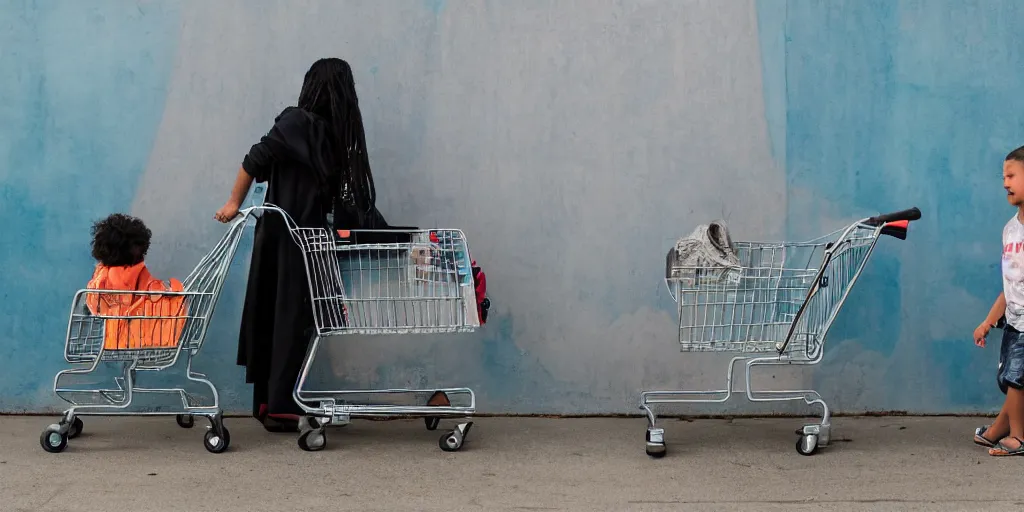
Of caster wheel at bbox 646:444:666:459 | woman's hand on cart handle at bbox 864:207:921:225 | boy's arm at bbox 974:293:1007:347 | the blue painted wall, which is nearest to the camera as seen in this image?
woman's hand on cart handle at bbox 864:207:921:225

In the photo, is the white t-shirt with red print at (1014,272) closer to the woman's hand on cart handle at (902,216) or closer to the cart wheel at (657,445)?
the woman's hand on cart handle at (902,216)

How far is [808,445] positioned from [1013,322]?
1.16m

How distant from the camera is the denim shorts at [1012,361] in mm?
4840

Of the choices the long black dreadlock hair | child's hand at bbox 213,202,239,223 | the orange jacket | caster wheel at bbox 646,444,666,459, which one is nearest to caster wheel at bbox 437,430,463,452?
caster wheel at bbox 646,444,666,459

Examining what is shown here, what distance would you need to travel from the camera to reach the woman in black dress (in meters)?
4.97

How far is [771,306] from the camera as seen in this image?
4.91 meters

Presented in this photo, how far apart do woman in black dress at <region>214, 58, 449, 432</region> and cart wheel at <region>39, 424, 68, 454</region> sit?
2.99 ft

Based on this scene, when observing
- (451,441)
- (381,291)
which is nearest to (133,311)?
(381,291)

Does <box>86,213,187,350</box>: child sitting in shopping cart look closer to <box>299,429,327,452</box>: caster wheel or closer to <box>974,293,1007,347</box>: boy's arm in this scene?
<box>299,429,327,452</box>: caster wheel

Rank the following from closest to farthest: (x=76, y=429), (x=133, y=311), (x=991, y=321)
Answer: (x=133, y=311), (x=991, y=321), (x=76, y=429)

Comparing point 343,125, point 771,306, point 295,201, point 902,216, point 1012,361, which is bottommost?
point 1012,361

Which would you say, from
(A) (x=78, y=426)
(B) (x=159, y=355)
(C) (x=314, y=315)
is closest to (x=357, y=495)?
(C) (x=314, y=315)

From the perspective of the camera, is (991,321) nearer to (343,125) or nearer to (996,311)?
(996,311)

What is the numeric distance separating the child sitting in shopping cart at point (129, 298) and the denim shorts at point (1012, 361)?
395 cm
